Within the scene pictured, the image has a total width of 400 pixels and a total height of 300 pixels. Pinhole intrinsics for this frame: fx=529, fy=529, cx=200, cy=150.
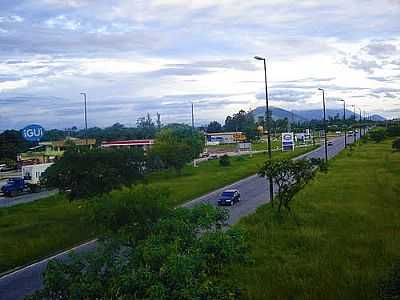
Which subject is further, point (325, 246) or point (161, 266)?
point (325, 246)

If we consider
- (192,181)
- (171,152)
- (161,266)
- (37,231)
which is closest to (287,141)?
(171,152)

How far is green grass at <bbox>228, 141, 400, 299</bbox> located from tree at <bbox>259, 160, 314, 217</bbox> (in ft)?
3.62

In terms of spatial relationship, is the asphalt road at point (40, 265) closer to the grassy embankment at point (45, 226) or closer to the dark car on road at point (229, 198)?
Result: the dark car on road at point (229, 198)

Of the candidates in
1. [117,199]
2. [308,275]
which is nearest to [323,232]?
[308,275]

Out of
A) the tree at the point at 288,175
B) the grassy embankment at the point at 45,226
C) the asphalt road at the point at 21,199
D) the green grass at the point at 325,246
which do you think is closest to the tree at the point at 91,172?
the grassy embankment at the point at 45,226

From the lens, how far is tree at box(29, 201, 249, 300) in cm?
875

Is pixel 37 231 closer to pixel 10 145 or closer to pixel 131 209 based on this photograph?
pixel 131 209

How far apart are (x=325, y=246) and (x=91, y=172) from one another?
1467 centimetres

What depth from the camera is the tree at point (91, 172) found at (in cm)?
2962

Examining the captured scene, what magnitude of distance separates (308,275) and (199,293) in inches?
313

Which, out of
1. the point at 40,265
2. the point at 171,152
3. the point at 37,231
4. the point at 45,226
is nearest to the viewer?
the point at 40,265

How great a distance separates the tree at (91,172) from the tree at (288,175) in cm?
832

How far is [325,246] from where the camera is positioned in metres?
19.9

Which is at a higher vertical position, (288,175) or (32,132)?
(32,132)
